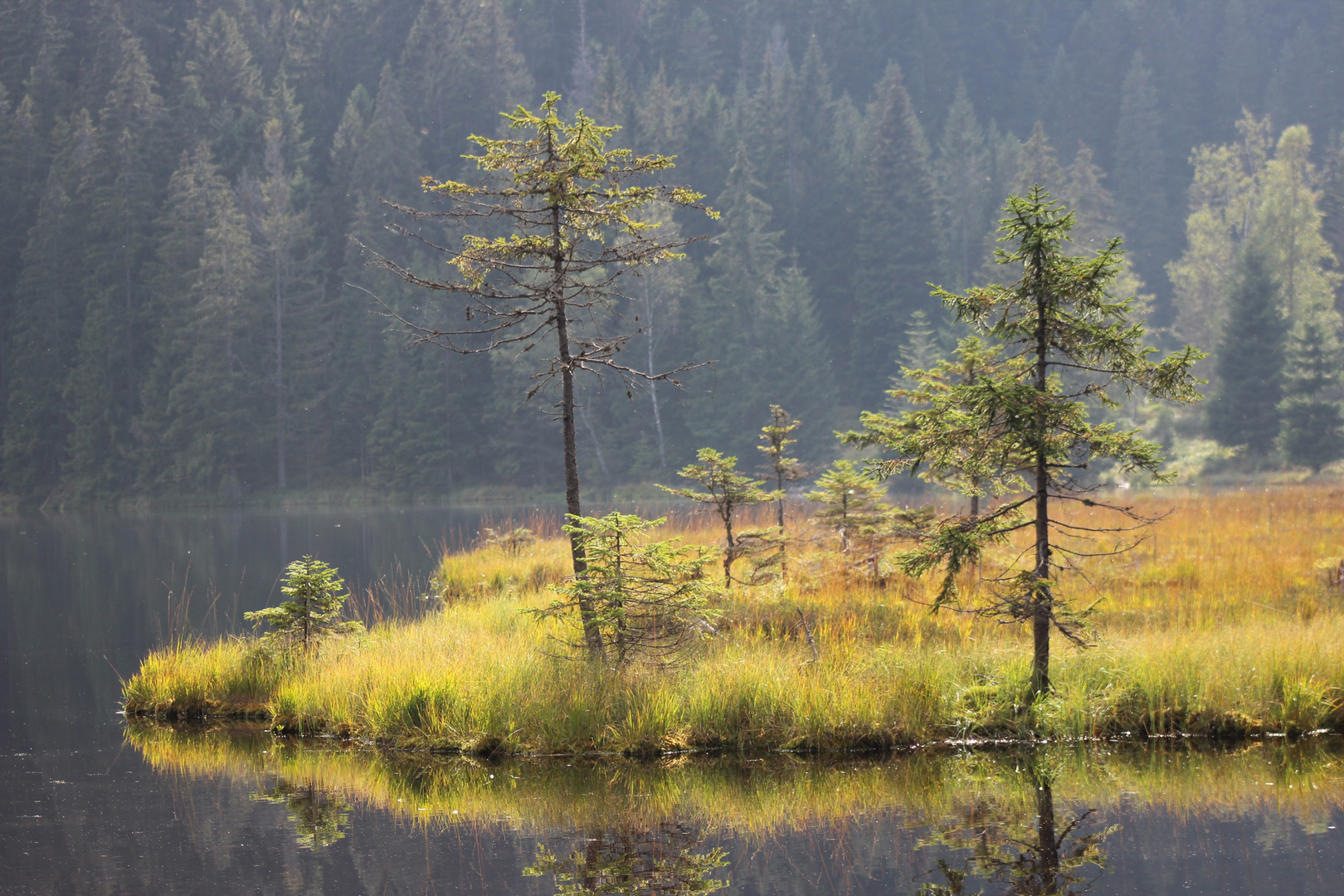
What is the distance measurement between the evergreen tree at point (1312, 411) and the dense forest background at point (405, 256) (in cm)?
438

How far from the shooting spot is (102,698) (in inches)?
527

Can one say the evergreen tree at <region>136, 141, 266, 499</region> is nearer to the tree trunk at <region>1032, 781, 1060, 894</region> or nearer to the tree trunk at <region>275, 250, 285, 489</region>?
the tree trunk at <region>275, 250, 285, 489</region>

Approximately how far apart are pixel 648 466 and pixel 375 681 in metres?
44.2

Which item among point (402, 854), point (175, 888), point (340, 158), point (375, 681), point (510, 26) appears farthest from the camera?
point (510, 26)

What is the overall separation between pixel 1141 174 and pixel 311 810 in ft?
274

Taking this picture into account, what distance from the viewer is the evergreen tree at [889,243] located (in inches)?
2491

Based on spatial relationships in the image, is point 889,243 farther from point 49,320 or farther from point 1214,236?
point 49,320

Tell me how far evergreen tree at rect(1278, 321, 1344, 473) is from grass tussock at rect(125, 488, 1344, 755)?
29.7m

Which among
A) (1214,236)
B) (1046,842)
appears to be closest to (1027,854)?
(1046,842)

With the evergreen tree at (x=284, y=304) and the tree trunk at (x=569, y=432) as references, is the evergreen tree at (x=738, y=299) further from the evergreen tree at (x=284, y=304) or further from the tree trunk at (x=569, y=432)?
the tree trunk at (x=569, y=432)

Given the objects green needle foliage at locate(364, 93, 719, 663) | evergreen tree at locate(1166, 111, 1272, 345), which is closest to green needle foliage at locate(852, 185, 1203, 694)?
green needle foliage at locate(364, 93, 719, 663)

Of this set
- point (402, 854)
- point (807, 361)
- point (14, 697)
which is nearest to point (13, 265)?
point (807, 361)

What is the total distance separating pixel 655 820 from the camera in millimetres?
8086

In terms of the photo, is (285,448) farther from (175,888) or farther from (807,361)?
(175,888)
